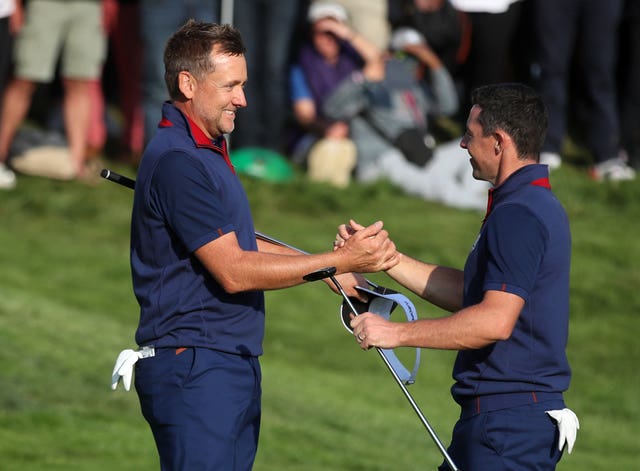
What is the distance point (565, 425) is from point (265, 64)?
8191 mm

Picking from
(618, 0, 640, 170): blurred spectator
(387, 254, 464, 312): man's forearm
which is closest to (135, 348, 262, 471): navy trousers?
(387, 254, 464, 312): man's forearm

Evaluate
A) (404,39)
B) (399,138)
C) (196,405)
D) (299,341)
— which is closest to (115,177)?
(196,405)

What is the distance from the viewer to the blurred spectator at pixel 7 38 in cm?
1162

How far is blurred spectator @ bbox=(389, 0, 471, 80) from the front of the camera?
13.2m

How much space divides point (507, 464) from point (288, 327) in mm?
5792

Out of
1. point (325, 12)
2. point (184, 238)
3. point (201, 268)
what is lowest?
point (325, 12)

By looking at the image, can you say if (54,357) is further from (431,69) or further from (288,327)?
(431,69)

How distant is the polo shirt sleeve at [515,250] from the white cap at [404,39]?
8.34 metres

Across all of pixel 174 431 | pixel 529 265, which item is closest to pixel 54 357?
pixel 174 431

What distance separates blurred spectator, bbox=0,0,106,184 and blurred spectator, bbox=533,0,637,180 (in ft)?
12.9

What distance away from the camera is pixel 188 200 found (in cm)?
511

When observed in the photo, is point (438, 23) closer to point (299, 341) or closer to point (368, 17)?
point (368, 17)

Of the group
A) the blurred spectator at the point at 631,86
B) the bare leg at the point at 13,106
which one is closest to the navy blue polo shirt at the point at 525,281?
the bare leg at the point at 13,106

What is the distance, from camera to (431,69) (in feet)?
43.7
